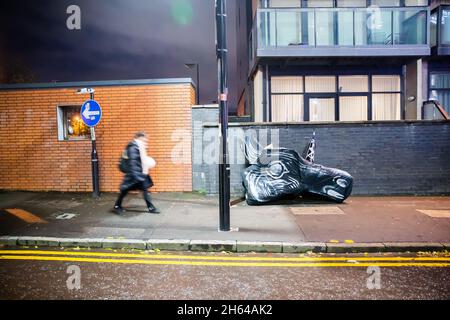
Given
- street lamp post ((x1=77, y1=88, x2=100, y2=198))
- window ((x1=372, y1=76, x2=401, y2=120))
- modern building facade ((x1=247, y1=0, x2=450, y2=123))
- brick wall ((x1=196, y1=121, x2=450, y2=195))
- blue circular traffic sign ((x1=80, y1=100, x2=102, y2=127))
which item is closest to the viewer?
blue circular traffic sign ((x1=80, y1=100, x2=102, y2=127))

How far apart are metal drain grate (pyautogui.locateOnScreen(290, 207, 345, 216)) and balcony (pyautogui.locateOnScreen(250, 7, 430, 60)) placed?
24.1 feet

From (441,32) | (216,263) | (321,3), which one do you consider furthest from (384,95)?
(216,263)

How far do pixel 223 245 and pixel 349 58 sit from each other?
1110 cm

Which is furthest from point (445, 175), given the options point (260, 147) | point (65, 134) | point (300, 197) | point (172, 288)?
point (65, 134)

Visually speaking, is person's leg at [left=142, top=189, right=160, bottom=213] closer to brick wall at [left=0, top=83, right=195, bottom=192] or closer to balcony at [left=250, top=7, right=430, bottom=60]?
brick wall at [left=0, top=83, right=195, bottom=192]

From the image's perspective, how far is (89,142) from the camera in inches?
393

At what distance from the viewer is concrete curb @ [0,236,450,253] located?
5.09 meters

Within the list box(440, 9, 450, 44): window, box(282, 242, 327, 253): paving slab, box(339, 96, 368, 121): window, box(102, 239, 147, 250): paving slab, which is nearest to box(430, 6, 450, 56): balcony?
box(440, 9, 450, 44): window

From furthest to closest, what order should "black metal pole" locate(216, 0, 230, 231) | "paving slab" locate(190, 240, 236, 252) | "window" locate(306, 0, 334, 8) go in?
"window" locate(306, 0, 334, 8), "black metal pole" locate(216, 0, 230, 231), "paving slab" locate(190, 240, 236, 252)

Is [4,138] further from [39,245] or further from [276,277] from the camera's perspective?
[276,277]

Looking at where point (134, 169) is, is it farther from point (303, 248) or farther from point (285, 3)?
point (285, 3)

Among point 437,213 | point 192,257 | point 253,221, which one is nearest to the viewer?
point 192,257

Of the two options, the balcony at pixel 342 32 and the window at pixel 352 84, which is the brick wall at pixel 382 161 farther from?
the window at pixel 352 84

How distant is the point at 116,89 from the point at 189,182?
363cm
